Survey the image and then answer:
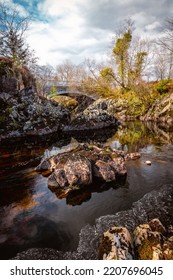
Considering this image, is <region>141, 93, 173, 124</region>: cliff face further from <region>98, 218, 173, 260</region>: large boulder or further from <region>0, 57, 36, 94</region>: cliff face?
<region>98, 218, 173, 260</region>: large boulder

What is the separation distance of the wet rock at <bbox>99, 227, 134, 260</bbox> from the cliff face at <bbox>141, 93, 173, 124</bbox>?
2173cm

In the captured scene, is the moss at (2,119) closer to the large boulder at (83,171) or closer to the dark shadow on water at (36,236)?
the large boulder at (83,171)

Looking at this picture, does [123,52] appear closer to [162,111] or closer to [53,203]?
[162,111]

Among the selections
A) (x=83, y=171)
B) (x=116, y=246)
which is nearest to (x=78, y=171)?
(x=83, y=171)

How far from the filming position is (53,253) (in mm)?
3889

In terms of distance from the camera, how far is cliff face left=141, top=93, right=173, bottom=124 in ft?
76.9

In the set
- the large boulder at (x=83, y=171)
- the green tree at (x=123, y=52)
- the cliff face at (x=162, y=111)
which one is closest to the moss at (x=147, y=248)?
the large boulder at (x=83, y=171)

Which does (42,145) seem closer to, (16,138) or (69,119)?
(16,138)

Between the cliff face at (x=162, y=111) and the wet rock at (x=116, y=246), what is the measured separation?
2173cm

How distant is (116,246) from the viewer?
10.5 feet

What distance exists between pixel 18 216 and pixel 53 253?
1618 millimetres

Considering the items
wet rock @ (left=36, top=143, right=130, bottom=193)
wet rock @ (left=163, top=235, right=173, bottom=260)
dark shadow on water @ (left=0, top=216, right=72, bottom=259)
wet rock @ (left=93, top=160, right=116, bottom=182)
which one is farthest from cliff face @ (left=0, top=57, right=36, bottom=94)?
wet rock @ (left=163, top=235, right=173, bottom=260)

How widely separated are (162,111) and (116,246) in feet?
77.7

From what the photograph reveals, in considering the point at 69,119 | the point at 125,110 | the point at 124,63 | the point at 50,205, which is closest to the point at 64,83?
→ the point at 124,63
